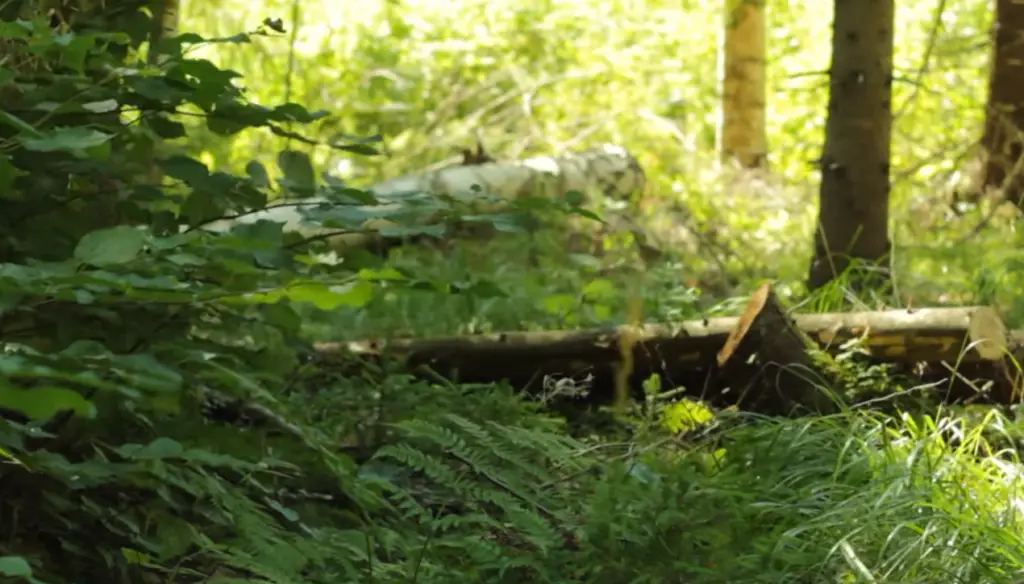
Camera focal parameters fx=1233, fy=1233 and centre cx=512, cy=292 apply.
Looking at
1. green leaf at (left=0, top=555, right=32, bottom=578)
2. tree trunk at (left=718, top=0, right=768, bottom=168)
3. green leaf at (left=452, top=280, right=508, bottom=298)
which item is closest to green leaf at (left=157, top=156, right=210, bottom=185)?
green leaf at (left=452, top=280, right=508, bottom=298)

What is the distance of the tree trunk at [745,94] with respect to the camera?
10.6 meters

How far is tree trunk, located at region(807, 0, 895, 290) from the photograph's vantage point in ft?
16.4

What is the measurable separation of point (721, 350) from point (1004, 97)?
474 cm

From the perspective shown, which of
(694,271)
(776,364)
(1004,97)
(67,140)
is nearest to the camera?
(67,140)

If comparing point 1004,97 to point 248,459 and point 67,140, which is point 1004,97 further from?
point 67,140

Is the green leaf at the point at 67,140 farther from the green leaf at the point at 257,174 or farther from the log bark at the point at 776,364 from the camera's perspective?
the log bark at the point at 776,364

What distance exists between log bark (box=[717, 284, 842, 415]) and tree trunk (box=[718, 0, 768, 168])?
6.95 metres

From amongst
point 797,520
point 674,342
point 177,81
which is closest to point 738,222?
point 674,342

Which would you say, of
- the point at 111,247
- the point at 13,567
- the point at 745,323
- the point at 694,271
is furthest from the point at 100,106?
the point at 694,271

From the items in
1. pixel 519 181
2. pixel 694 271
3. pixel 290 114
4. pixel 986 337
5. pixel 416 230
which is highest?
pixel 290 114

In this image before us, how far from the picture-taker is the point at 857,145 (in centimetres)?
511

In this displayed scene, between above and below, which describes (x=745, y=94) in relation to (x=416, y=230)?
below

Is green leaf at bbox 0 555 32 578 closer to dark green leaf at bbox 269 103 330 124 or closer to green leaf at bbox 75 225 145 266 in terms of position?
green leaf at bbox 75 225 145 266

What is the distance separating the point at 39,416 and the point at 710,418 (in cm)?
220
